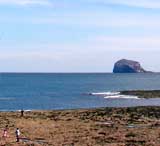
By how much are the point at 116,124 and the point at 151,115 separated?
13215 millimetres

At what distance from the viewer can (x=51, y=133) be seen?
5088cm

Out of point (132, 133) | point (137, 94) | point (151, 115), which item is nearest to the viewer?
point (132, 133)

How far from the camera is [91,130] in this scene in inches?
2089

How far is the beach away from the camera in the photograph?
44344mm

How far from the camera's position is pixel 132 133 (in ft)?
163

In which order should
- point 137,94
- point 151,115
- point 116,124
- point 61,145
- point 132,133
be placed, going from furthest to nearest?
point 137,94, point 151,115, point 116,124, point 132,133, point 61,145

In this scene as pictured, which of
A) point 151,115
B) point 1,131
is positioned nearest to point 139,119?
point 151,115

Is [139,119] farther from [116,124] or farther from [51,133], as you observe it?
[51,133]

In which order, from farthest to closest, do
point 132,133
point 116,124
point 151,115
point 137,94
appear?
point 137,94 → point 151,115 → point 116,124 → point 132,133

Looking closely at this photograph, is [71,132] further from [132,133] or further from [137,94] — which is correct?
[137,94]

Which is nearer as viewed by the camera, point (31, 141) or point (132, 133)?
point (31, 141)

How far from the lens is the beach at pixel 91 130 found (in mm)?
44344

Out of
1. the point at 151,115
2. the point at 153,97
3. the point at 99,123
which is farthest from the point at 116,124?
the point at 153,97

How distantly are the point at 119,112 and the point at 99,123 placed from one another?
1619 cm
